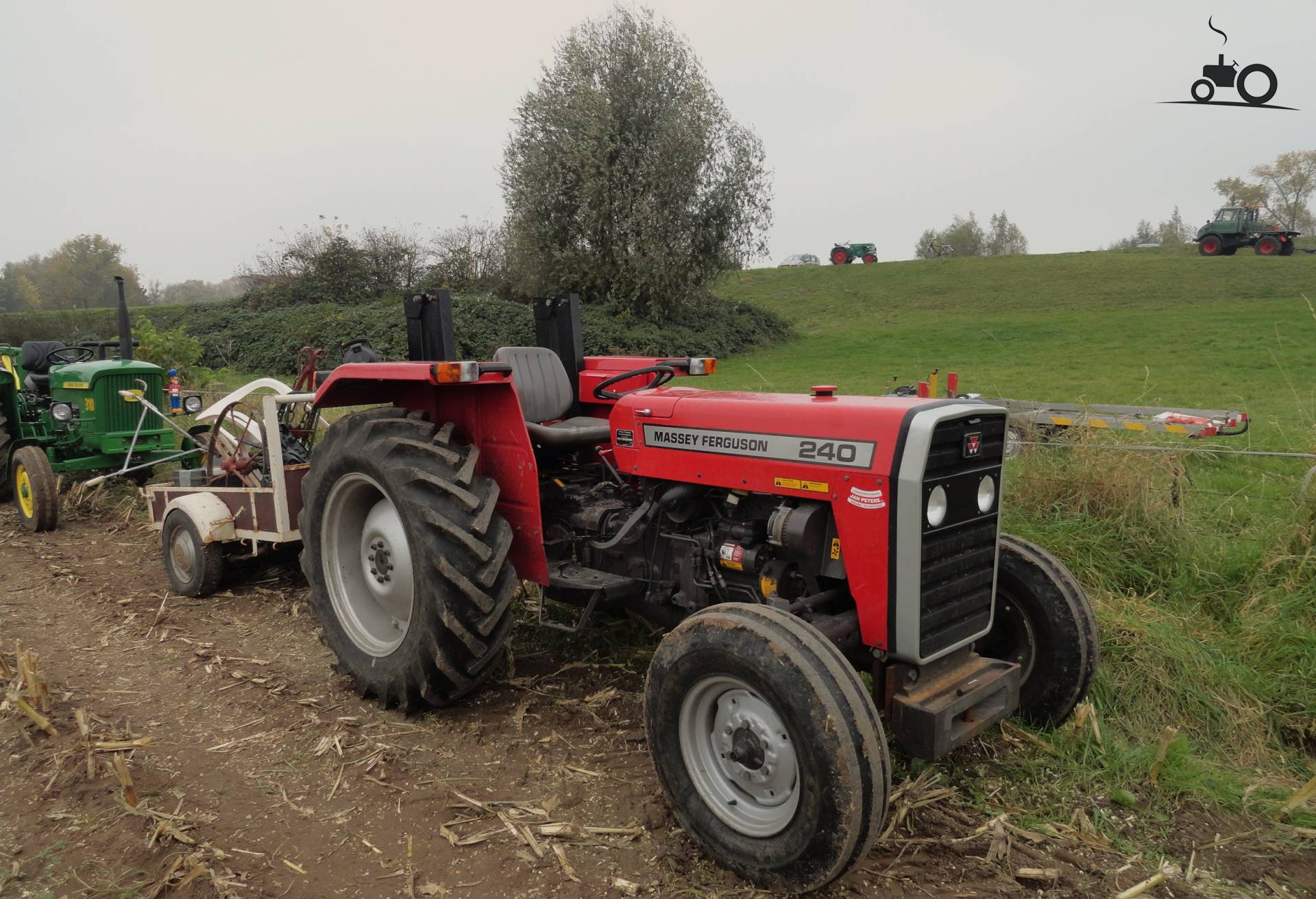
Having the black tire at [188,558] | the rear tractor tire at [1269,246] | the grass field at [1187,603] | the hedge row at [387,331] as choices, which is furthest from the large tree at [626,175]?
the rear tractor tire at [1269,246]

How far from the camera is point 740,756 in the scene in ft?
8.06

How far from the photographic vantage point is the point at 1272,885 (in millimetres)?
2451

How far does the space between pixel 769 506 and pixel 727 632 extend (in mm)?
692

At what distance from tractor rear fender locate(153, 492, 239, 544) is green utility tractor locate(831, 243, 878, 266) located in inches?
1553

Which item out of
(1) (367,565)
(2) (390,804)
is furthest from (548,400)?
(2) (390,804)

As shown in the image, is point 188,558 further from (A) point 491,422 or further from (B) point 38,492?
(A) point 491,422

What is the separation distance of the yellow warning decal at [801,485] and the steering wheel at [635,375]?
108 centimetres

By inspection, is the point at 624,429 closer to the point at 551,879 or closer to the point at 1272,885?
the point at 551,879

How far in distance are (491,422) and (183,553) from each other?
2.81 meters

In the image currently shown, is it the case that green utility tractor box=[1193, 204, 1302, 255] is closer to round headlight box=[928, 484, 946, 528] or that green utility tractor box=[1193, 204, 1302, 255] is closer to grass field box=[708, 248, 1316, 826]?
grass field box=[708, 248, 1316, 826]

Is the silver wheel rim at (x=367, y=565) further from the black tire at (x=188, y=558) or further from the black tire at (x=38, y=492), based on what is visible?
the black tire at (x=38, y=492)

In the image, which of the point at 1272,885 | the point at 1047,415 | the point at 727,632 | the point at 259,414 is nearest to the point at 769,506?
the point at 727,632

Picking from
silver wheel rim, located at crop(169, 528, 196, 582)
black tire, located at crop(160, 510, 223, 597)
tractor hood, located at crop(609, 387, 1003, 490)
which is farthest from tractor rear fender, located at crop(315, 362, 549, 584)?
silver wheel rim, located at crop(169, 528, 196, 582)

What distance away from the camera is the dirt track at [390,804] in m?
2.44
